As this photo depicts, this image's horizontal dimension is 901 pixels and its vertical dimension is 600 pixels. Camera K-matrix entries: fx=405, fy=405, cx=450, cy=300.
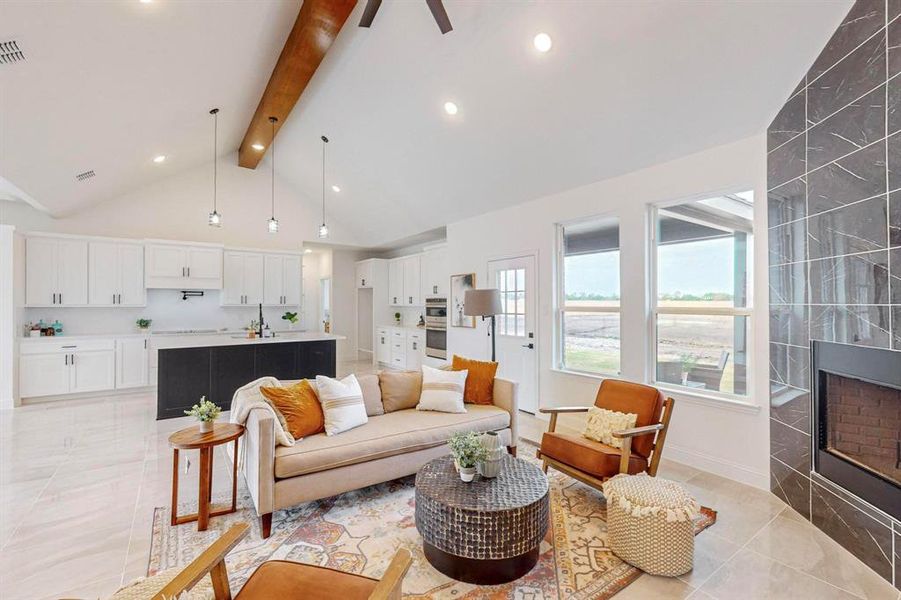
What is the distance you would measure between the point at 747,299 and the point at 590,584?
2616 millimetres

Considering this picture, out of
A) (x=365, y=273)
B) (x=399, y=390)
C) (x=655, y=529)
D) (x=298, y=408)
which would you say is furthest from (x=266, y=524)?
(x=365, y=273)

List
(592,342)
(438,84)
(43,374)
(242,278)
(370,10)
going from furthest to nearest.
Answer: (242,278) < (43,374) < (592,342) < (438,84) < (370,10)

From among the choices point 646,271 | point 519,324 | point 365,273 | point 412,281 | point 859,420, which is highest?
point 365,273

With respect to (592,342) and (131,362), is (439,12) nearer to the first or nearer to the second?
(592,342)

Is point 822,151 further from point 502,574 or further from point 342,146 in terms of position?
point 342,146

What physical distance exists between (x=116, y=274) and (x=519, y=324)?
19.9ft

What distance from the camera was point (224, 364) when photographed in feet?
17.5

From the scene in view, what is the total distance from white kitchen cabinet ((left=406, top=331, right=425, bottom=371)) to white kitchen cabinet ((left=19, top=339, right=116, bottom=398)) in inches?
180

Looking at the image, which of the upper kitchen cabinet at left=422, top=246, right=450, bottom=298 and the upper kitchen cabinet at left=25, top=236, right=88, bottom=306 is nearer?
the upper kitchen cabinet at left=25, top=236, right=88, bottom=306

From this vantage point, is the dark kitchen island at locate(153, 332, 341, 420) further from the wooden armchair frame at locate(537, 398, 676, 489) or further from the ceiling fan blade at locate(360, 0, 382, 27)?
the ceiling fan blade at locate(360, 0, 382, 27)

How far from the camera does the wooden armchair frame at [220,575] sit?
1.23 m

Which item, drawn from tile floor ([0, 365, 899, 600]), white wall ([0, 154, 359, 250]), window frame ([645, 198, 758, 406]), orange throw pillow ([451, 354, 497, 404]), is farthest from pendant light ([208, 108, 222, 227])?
window frame ([645, 198, 758, 406])

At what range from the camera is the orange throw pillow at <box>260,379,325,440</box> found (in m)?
2.80

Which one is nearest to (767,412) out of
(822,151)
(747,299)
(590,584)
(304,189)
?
(747,299)
